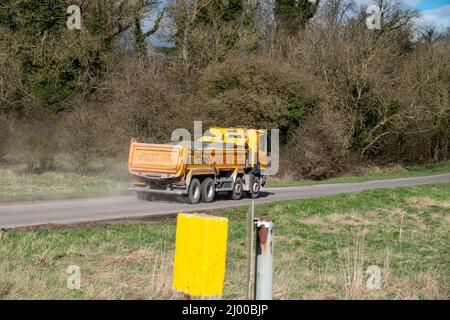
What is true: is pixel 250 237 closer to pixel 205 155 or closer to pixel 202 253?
pixel 202 253

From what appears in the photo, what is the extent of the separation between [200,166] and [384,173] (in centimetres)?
2716

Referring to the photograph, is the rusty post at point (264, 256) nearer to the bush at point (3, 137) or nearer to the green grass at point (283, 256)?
the green grass at point (283, 256)

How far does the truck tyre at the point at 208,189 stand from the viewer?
21797 millimetres

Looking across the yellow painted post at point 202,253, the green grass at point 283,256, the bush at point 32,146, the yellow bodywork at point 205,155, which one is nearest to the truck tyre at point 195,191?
the yellow bodywork at point 205,155

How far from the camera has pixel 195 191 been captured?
21.5 meters

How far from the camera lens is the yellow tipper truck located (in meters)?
20.6

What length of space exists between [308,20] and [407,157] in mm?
15362

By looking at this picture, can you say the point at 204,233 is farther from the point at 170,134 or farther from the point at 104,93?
the point at 104,93

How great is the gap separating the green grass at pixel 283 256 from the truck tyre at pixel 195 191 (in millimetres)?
2112

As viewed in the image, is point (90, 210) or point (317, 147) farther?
point (317, 147)

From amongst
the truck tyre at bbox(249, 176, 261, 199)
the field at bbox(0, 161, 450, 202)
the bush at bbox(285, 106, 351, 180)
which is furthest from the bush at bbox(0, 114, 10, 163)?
the bush at bbox(285, 106, 351, 180)

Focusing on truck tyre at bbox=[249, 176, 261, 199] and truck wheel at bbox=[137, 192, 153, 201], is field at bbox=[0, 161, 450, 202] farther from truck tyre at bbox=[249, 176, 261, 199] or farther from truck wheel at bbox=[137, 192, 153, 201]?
truck tyre at bbox=[249, 176, 261, 199]

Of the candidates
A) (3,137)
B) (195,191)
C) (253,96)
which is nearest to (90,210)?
(195,191)

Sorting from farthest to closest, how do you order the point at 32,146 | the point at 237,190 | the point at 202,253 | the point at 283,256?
the point at 32,146 → the point at 237,190 → the point at 283,256 → the point at 202,253
